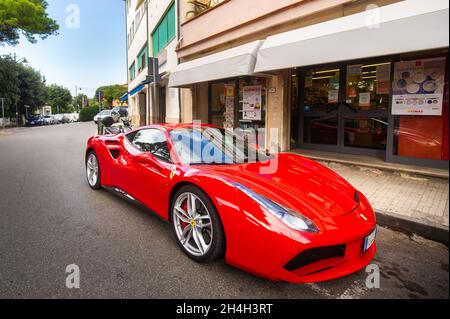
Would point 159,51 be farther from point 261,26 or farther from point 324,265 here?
point 324,265

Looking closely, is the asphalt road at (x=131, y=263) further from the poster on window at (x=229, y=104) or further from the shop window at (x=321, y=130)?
the poster on window at (x=229, y=104)

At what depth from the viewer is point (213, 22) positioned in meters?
10.4

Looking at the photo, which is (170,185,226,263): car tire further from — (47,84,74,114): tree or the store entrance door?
(47,84,74,114): tree

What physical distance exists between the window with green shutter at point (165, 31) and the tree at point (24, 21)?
374 inches

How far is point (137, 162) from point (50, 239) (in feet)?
3.96

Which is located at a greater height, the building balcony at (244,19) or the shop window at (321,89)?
the building balcony at (244,19)

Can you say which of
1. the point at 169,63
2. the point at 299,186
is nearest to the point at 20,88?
the point at 169,63

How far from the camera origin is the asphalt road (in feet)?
7.70

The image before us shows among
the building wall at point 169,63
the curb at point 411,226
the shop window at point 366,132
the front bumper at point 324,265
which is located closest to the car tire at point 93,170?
the front bumper at point 324,265

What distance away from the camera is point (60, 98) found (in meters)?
79.2

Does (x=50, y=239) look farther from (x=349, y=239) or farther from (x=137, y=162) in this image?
(x=349, y=239)

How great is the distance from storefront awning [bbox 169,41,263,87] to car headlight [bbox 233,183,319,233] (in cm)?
553

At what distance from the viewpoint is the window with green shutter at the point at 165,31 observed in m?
14.5
